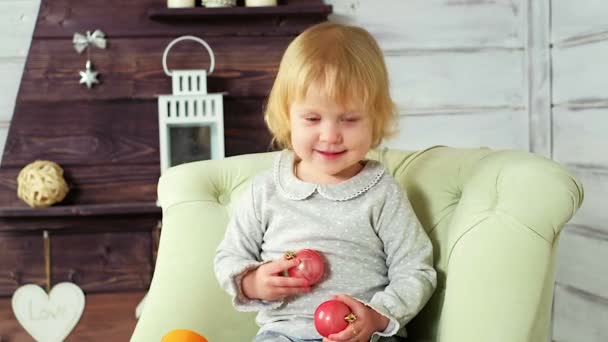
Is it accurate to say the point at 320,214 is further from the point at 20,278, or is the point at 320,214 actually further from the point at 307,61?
the point at 20,278

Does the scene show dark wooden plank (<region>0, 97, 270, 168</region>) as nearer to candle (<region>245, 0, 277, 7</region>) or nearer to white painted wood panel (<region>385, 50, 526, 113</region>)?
candle (<region>245, 0, 277, 7</region>)

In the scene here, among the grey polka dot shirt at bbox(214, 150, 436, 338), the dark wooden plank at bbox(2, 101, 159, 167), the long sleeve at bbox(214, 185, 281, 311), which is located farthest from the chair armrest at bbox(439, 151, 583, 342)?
the dark wooden plank at bbox(2, 101, 159, 167)

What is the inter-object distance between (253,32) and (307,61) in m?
1.09

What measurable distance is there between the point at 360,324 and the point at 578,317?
4.29 ft

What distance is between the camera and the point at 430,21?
249cm

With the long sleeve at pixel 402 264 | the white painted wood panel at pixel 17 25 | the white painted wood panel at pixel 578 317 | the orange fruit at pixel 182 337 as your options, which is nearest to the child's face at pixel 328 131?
the long sleeve at pixel 402 264

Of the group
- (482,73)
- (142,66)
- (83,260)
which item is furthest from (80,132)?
(482,73)

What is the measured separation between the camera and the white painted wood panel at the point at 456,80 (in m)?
2.50

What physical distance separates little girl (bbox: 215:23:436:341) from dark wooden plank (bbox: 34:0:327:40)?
39.6 inches

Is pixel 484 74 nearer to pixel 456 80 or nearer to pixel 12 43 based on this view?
pixel 456 80

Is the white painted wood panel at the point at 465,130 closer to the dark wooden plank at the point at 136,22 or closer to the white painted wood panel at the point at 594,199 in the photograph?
the white painted wood panel at the point at 594,199

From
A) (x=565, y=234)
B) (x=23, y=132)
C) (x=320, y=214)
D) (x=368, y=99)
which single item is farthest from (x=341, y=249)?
(x=23, y=132)

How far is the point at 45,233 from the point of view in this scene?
2.37 metres

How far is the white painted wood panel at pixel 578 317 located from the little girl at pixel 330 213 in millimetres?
1052
